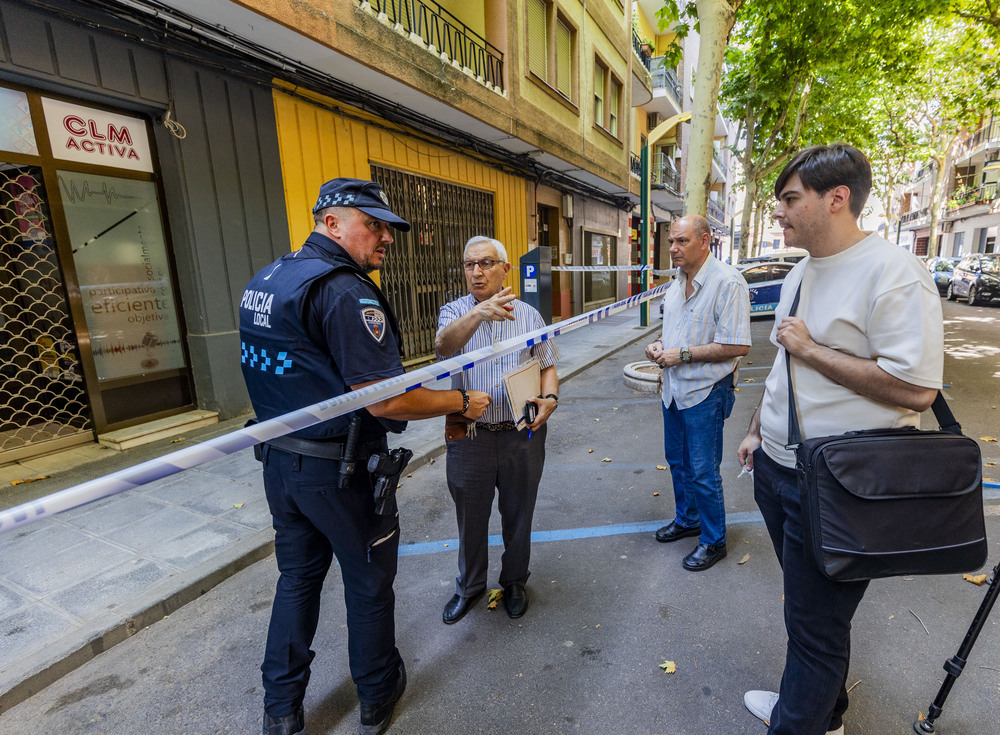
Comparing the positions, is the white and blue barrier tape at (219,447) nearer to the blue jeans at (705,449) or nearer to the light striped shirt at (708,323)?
the light striped shirt at (708,323)

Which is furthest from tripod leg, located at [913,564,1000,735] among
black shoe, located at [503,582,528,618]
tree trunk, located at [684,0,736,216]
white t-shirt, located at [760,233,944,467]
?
tree trunk, located at [684,0,736,216]

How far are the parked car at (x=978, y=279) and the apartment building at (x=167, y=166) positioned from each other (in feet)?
52.8

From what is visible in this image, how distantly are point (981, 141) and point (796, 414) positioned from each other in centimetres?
4764

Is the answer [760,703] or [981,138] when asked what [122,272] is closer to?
[760,703]

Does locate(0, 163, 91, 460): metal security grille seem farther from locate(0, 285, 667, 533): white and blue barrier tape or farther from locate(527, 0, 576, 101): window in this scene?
locate(527, 0, 576, 101): window

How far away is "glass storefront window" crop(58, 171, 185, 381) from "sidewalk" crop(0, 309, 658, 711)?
1.25 m

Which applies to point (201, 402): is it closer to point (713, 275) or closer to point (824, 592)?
point (713, 275)

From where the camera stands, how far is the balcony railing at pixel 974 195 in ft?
101

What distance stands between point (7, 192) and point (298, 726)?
17.5 ft

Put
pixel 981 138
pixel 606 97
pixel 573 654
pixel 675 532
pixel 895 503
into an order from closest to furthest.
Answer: pixel 895 503 → pixel 573 654 → pixel 675 532 → pixel 606 97 → pixel 981 138

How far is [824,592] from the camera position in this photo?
1.55 metres

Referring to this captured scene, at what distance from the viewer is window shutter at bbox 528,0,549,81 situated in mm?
10562

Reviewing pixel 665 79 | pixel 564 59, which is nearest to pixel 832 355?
pixel 564 59

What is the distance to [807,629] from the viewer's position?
5.28 ft
